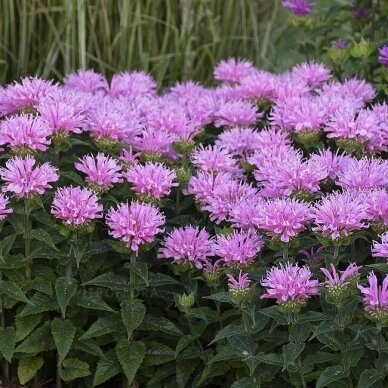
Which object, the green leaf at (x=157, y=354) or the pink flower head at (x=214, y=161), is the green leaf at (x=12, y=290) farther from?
the pink flower head at (x=214, y=161)

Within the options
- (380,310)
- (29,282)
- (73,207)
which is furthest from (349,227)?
(29,282)

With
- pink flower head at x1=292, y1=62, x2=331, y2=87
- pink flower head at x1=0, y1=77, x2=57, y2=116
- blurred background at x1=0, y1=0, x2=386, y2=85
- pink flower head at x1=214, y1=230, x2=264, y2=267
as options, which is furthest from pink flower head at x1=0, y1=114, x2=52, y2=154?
blurred background at x1=0, y1=0, x2=386, y2=85

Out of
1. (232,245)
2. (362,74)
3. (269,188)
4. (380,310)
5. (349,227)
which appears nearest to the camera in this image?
(380,310)

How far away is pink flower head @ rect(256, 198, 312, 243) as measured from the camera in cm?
253

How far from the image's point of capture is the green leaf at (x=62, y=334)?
266 centimetres

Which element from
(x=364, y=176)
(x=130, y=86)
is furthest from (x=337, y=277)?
(x=130, y=86)

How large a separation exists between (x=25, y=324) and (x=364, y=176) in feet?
3.76

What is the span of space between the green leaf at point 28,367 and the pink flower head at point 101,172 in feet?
1.91

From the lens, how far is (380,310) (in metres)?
2.32

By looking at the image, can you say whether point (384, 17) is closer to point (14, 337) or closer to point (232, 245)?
point (232, 245)

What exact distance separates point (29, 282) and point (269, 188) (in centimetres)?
80

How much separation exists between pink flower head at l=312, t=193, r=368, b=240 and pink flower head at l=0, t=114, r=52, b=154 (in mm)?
890

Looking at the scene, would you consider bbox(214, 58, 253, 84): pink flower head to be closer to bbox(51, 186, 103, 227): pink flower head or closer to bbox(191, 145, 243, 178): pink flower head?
bbox(191, 145, 243, 178): pink flower head

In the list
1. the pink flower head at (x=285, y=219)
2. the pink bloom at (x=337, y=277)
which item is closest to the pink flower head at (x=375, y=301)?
the pink bloom at (x=337, y=277)
